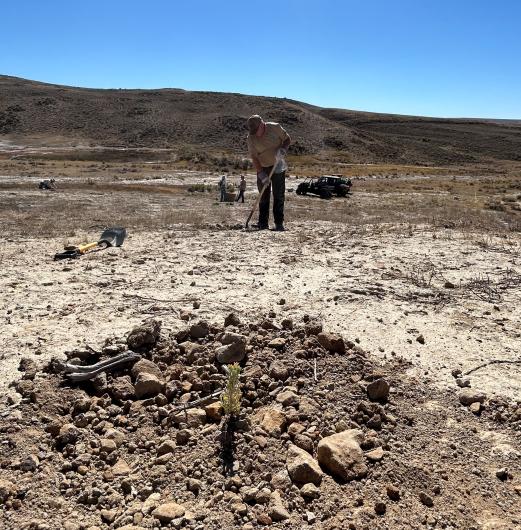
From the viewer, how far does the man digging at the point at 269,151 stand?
11.1 meters

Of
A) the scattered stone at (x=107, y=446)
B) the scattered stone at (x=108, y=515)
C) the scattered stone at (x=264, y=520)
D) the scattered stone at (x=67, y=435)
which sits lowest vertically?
the scattered stone at (x=108, y=515)

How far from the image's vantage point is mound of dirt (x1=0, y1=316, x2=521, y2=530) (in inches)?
125

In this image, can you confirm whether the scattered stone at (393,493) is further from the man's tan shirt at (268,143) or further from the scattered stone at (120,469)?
the man's tan shirt at (268,143)

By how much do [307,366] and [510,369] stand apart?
1803mm

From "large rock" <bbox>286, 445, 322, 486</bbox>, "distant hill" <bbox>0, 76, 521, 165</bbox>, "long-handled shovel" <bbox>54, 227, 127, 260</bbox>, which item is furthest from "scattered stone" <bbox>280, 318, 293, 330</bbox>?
"distant hill" <bbox>0, 76, 521, 165</bbox>

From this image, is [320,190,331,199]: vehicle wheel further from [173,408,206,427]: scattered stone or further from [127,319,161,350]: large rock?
[173,408,206,427]: scattered stone

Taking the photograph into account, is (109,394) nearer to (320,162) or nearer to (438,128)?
(320,162)

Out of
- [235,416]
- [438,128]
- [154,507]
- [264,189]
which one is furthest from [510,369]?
[438,128]

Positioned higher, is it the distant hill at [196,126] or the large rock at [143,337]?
the distant hill at [196,126]

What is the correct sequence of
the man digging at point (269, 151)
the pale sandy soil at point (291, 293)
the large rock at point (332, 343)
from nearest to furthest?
the large rock at point (332, 343) < the pale sandy soil at point (291, 293) < the man digging at point (269, 151)

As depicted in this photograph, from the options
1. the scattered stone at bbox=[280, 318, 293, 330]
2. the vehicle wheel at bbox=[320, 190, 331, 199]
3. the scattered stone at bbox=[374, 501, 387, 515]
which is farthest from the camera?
the vehicle wheel at bbox=[320, 190, 331, 199]

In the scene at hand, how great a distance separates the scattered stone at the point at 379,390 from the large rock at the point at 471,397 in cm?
60

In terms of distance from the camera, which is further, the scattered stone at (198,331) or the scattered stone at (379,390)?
the scattered stone at (198,331)

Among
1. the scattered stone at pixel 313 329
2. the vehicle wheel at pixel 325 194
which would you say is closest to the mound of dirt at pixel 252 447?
the scattered stone at pixel 313 329
